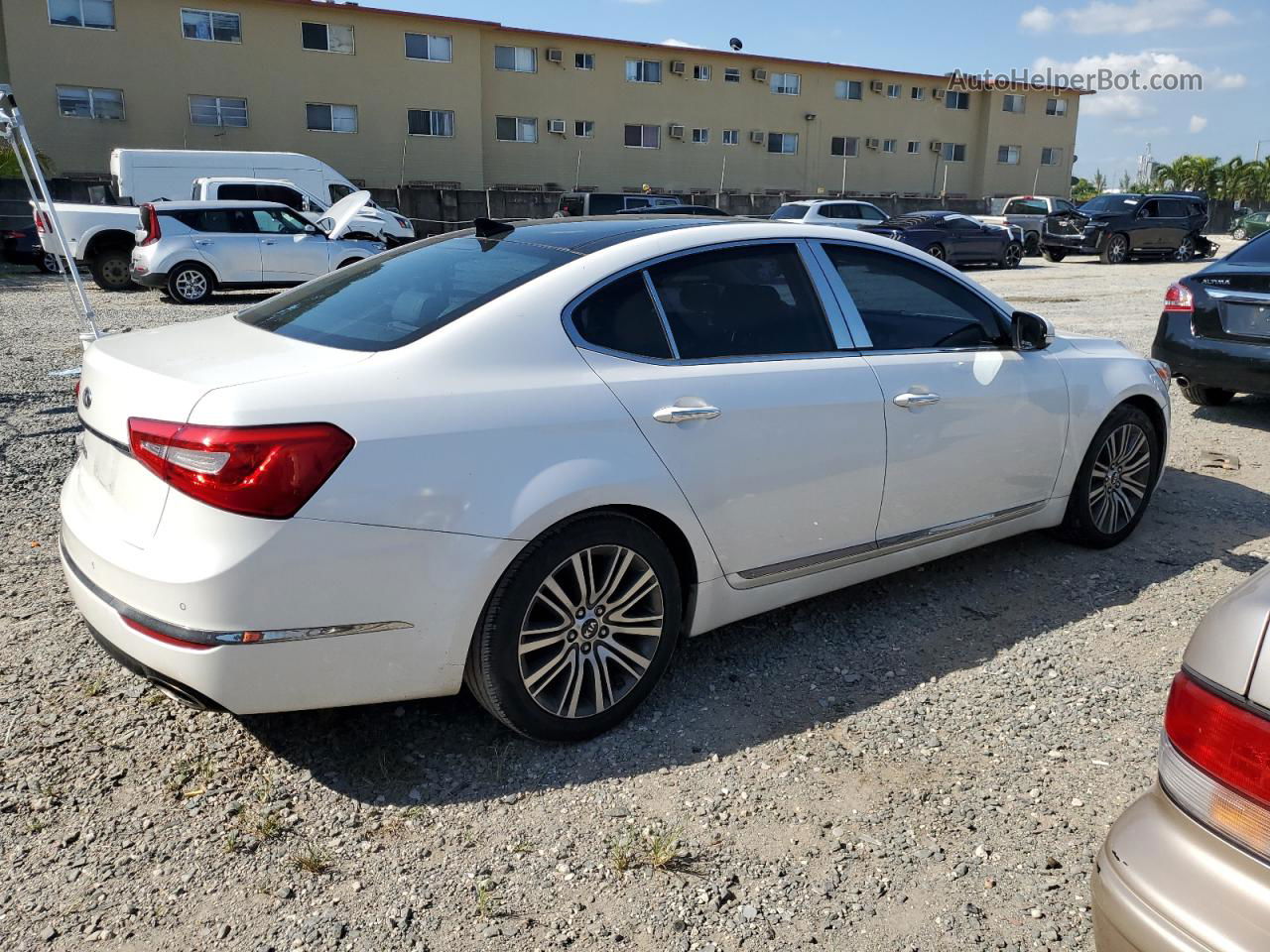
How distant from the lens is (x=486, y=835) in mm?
2756

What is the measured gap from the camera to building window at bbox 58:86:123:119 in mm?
28906

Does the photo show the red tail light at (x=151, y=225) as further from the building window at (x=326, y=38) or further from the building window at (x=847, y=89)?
the building window at (x=847, y=89)

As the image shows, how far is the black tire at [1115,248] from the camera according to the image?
26.2m

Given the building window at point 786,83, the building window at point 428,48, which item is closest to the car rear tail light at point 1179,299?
the building window at point 428,48

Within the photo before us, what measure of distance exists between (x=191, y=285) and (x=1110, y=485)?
14012 millimetres

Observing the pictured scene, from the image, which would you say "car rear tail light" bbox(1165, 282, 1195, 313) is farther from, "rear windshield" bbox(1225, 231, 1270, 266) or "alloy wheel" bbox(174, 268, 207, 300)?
"alloy wheel" bbox(174, 268, 207, 300)

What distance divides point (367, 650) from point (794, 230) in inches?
88.5

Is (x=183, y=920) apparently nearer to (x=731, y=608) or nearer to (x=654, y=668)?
(x=654, y=668)

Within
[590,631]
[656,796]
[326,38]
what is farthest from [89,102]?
[656,796]

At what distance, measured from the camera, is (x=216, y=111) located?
101 feet

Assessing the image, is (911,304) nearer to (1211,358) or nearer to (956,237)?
(1211,358)

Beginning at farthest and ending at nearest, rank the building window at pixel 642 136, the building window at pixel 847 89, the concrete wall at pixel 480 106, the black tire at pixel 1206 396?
1. the building window at pixel 847 89
2. the building window at pixel 642 136
3. the concrete wall at pixel 480 106
4. the black tire at pixel 1206 396

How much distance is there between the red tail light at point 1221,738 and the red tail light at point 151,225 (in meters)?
15.8

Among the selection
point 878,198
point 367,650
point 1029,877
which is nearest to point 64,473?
point 367,650
